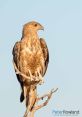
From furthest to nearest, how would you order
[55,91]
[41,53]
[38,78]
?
[41,53] < [38,78] < [55,91]

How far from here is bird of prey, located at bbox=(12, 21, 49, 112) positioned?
13.8m

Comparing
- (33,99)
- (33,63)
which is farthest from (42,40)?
(33,99)

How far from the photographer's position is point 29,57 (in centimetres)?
1383

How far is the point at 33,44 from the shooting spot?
14.2m

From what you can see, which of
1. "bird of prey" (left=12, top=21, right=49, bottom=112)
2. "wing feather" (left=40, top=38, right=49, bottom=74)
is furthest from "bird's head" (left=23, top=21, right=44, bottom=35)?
"wing feather" (left=40, top=38, right=49, bottom=74)

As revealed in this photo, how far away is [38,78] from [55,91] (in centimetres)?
94

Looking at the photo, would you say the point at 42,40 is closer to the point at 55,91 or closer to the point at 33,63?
Result: the point at 33,63

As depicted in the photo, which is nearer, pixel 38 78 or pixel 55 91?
pixel 55 91

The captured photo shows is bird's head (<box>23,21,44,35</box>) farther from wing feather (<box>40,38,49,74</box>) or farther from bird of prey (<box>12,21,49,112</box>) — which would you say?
wing feather (<box>40,38,49,74</box>)

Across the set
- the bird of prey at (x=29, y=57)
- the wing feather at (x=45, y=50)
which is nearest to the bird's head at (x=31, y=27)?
the bird of prey at (x=29, y=57)

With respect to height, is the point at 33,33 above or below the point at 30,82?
above

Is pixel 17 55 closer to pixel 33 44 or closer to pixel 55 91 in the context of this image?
pixel 33 44

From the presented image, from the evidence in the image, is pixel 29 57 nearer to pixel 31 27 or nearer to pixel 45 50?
pixel 31 27

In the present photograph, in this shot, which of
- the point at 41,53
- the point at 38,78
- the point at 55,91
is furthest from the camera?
the point at 41,53
